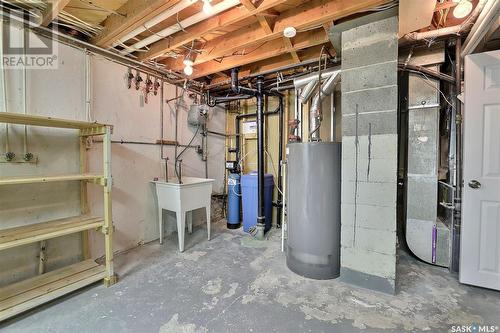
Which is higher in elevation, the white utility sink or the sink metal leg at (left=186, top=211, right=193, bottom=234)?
the white utility sink

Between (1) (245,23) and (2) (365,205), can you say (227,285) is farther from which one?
(1) (245,23)

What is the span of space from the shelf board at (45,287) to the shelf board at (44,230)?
1.34 feet

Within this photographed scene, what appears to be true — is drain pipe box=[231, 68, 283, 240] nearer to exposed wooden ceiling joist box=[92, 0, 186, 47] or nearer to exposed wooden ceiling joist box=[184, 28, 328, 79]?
exposed wooden ceiling joist box=[184, 28, 328, 79]

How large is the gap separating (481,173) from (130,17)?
10.8 feet

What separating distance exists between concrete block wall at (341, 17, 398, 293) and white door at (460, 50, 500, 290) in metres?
0.76

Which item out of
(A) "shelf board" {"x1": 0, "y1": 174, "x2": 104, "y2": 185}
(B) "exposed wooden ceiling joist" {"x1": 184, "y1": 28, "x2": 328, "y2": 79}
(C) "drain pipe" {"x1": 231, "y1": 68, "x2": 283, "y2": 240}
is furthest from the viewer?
(C) "drain pipe" {"x1": 231, "y1": 68, "x2": 283, "y2": 240}

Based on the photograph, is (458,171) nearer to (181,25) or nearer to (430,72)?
(430,72)

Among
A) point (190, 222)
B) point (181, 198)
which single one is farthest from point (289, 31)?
point (190, 222)

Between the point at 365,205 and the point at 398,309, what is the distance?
0.81 metres

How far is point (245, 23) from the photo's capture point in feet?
7.54

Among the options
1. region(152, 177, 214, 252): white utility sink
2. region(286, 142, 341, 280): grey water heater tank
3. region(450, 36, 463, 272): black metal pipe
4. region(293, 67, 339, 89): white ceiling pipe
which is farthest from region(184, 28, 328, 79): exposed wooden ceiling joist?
region(152, 177, 214, 252): white utility sink

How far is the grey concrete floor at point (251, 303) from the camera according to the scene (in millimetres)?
1592

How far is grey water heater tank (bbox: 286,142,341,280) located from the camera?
221 cm

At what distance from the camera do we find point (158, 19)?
203 centimetres
